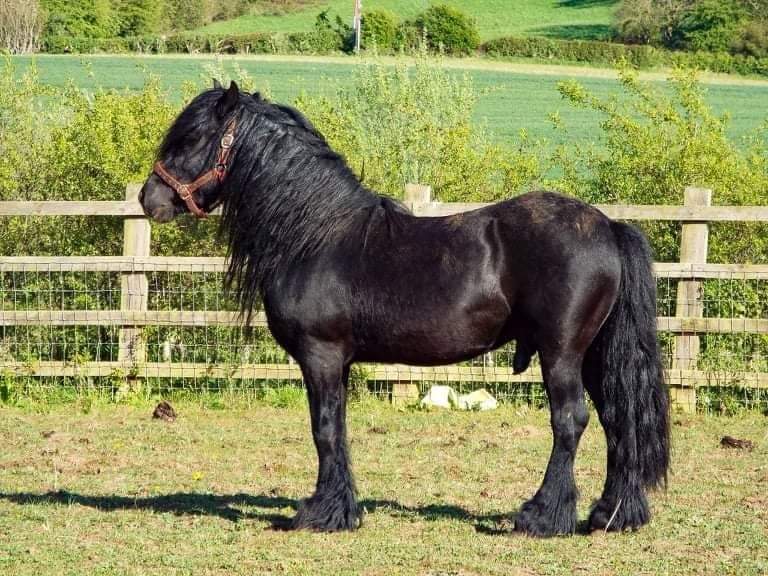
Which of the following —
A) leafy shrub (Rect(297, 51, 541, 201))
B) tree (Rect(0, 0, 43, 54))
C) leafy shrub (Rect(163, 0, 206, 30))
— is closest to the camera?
leafy shrub (Rect(297, 51, 541, 201))

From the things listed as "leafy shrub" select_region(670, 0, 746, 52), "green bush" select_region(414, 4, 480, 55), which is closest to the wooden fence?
"green bush" select_region(414, 4, 480, 55)

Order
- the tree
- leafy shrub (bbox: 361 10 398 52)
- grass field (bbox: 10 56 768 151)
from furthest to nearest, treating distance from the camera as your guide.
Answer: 1. leafy shrub (bbox: 361 10 398 52)
2. the tree
3. grass field (bbox: 10 56 768 151)

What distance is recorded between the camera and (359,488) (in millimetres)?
6488

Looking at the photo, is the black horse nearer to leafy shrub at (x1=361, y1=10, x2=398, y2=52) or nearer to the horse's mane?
the horse's mane

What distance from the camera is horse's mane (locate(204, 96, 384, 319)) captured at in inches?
216

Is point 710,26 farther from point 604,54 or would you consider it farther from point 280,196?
point 280,196

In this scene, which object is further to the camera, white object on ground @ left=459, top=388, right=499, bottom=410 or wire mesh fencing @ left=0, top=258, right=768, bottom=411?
white object on ground @ left=459, top=388, right=499, bottom=410

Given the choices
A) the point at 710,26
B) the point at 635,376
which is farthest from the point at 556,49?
the point at 635,376

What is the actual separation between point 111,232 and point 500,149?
371cm

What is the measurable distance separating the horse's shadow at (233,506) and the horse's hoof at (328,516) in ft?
0.40

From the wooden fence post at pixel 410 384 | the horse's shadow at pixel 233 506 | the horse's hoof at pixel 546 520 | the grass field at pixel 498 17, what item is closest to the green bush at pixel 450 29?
the grass field at pixel 498 17

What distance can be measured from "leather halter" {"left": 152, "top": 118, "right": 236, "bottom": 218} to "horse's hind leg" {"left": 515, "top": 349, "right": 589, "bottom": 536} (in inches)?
72.3

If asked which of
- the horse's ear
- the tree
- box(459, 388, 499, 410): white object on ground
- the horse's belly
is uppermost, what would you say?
the tree

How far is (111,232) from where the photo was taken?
33.6 feet
